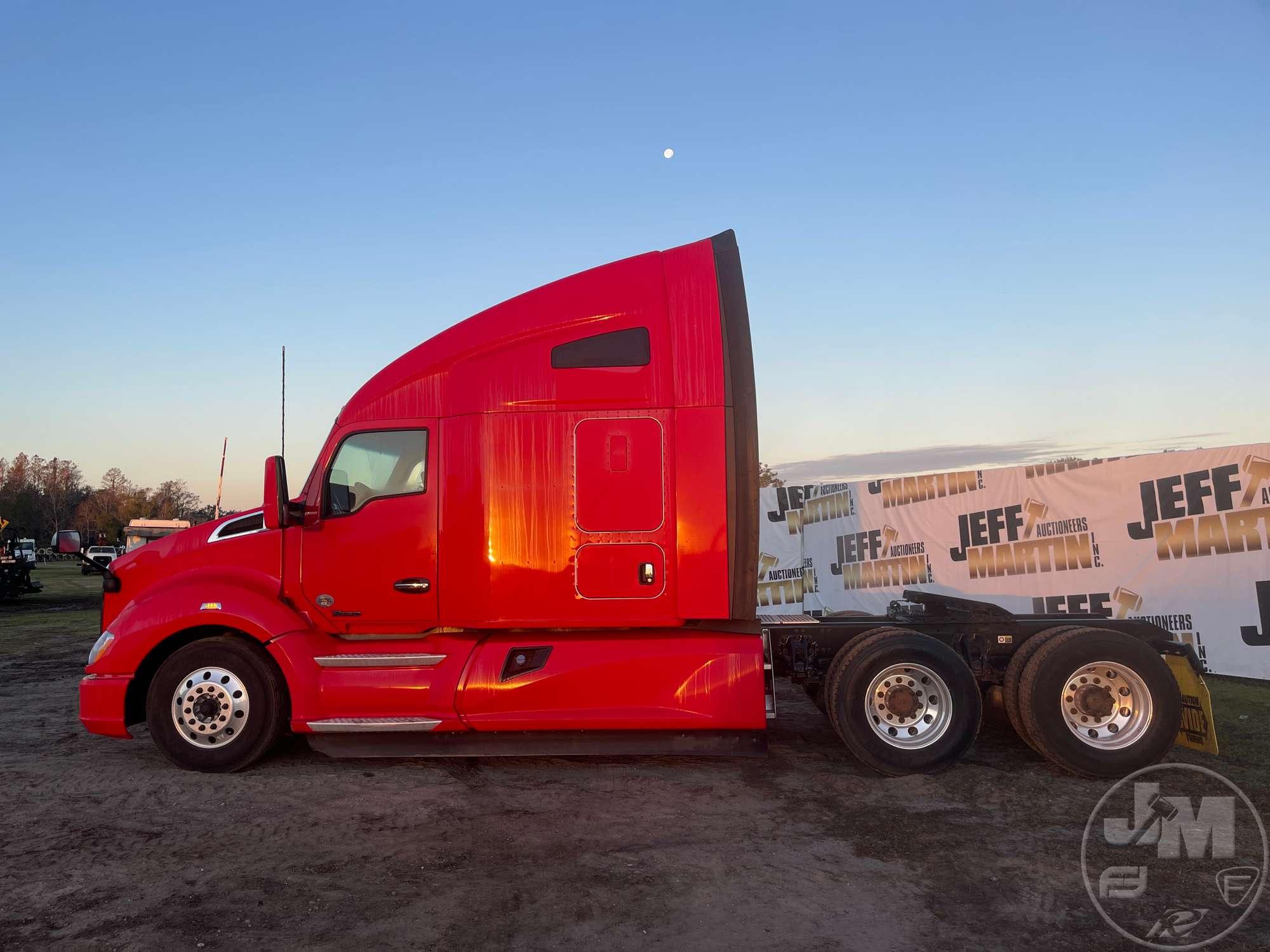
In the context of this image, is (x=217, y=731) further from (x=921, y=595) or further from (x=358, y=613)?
(x=921, y=595)

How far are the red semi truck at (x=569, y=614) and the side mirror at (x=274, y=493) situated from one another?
0.05 feet

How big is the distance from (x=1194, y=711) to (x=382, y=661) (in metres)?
5.69

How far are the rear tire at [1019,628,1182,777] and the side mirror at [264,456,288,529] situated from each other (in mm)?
5445

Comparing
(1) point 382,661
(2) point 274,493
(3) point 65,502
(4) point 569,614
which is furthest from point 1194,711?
(3) point 65,502

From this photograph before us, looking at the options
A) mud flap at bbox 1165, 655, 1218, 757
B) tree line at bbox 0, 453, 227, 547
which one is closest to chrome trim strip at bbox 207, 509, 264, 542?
mud flap at bbox 1165, 655, 1218, 757

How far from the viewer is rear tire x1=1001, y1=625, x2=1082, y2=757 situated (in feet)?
19.2

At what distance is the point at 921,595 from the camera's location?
22.6 ft

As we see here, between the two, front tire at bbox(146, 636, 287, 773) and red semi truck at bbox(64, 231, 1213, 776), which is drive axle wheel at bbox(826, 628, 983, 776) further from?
front tire at bbox(146, 636, 287, 773)

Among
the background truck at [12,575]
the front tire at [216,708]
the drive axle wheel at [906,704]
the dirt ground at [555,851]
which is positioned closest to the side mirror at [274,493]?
the front tire at [216,708]

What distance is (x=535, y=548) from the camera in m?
5.73

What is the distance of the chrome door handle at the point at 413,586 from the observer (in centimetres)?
581

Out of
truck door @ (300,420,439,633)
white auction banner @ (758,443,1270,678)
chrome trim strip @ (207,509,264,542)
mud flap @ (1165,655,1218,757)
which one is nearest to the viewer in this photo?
mud flap @ (1165,655,1218,757)

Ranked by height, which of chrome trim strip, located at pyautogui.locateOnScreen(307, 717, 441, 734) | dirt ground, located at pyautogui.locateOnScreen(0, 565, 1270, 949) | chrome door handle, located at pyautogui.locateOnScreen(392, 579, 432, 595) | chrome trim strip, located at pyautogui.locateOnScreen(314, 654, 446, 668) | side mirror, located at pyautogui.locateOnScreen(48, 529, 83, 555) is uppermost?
side mirror, located at pyautogui.locateOnScreen(48, 529, 83, 555)

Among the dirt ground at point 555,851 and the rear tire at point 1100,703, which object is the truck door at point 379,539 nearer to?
the dirt ground at point 555,851
